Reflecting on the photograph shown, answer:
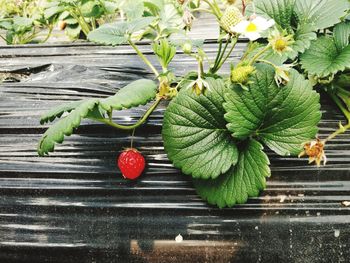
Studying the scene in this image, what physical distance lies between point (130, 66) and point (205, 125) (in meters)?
0.47

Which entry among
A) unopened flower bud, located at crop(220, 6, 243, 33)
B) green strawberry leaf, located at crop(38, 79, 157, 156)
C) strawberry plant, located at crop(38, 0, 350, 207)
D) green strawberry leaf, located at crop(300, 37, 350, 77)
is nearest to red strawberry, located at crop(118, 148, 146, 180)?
strawberry plant, located at crop(38, 0, 350, 207)

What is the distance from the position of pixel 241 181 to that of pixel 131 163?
29 centimetres

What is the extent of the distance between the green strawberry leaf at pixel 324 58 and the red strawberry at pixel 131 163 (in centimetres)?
51

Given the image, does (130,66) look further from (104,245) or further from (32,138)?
(104,245)

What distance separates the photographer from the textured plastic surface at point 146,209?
97 cm

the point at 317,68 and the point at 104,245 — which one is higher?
the point at 317,68

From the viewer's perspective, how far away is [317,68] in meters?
1.00

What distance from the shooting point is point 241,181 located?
0.94 m

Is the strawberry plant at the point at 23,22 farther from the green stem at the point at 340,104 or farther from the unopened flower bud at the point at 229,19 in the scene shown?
the green stem at the point at 340,104

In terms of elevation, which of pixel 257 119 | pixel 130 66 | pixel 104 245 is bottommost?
pixel 104 245

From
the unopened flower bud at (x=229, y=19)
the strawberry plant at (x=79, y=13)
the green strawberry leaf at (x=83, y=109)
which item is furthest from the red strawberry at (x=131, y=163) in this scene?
the strawberry plant at (x=79, y=13)

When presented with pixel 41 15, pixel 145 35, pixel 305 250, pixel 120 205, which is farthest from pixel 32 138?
pixel 41 15

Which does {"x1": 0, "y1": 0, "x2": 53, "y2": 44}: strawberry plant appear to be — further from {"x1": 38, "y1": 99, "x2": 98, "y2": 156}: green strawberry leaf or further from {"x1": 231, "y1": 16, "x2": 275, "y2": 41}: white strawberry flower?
{"x1": 231, "y1": 16, "x2": 275, "y2": 41}: white strawberry flower

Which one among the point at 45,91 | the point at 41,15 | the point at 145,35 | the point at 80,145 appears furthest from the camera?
the point at 41,15
